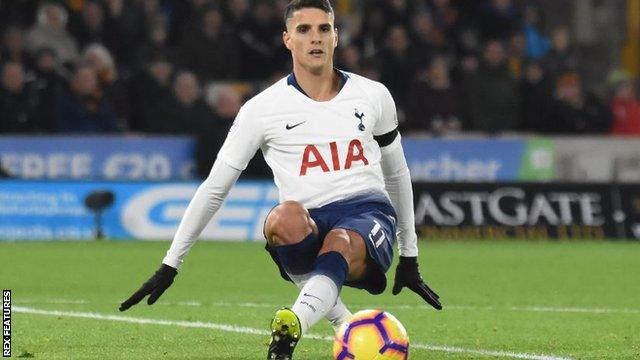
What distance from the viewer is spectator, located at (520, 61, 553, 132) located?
2005 centimetres

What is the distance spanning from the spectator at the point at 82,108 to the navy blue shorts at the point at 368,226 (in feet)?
35.3

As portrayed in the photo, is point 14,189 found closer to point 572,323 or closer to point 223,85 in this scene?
point 223,85

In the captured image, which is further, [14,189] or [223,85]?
[223,85]

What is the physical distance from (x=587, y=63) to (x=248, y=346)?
16.5 meters

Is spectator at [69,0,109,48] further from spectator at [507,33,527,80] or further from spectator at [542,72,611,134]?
spectator at [542,72,611,134]

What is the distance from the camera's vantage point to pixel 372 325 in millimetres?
6508

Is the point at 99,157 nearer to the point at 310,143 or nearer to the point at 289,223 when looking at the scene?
the point at 310,143

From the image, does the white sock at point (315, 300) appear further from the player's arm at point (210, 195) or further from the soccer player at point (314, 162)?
the player's arm at point (210, 195)

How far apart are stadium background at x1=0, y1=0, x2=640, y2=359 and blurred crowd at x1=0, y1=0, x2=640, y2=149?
0.03 m

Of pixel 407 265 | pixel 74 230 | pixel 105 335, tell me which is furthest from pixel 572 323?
pixel 74 230

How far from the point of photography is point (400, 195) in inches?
296

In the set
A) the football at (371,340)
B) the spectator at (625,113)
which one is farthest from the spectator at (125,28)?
the football at (371,340)

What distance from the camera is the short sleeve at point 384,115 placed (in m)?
7.30

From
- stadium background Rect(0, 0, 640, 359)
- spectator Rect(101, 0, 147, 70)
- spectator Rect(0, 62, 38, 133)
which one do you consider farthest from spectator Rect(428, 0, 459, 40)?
spectator Rect(0, 62, 38, 133)
